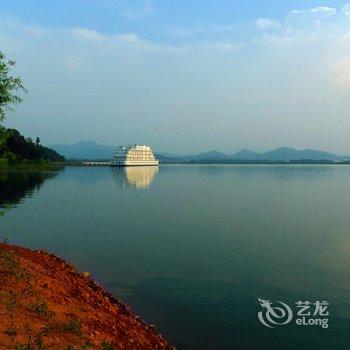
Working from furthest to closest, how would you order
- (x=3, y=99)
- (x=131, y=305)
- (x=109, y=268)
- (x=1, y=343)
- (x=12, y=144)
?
1. (x=12, y=144)
2. (x=109, y=268)
3. (x=131, y=305)
4. (x=3, y=99)
5. (x=1, y=343)

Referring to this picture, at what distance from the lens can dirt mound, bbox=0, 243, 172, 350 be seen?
12.4m

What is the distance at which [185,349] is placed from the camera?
15.9 m

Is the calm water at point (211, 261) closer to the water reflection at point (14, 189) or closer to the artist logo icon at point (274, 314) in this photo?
the artist logo icon at point (274, 314)

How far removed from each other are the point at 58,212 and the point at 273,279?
3812 cm

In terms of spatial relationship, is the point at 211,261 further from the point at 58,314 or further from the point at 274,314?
the point at 58,314

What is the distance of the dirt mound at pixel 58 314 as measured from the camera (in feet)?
40.6

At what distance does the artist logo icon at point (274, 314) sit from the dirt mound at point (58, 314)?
16.9 ft

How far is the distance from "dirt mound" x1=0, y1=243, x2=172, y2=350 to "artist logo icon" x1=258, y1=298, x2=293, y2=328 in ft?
16.9

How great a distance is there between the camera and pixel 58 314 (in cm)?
1471

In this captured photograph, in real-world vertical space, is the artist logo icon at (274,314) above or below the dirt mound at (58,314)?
below

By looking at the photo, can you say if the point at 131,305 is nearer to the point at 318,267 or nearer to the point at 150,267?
the point at 150,267

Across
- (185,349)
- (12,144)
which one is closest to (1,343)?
(185,349)

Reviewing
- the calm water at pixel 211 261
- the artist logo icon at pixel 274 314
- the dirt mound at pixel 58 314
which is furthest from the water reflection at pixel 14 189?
the artist logo icon at pixel 274 314

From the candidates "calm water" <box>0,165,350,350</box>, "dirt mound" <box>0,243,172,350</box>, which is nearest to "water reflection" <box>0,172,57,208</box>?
"calm water" <box>0,165,350,350</box>
